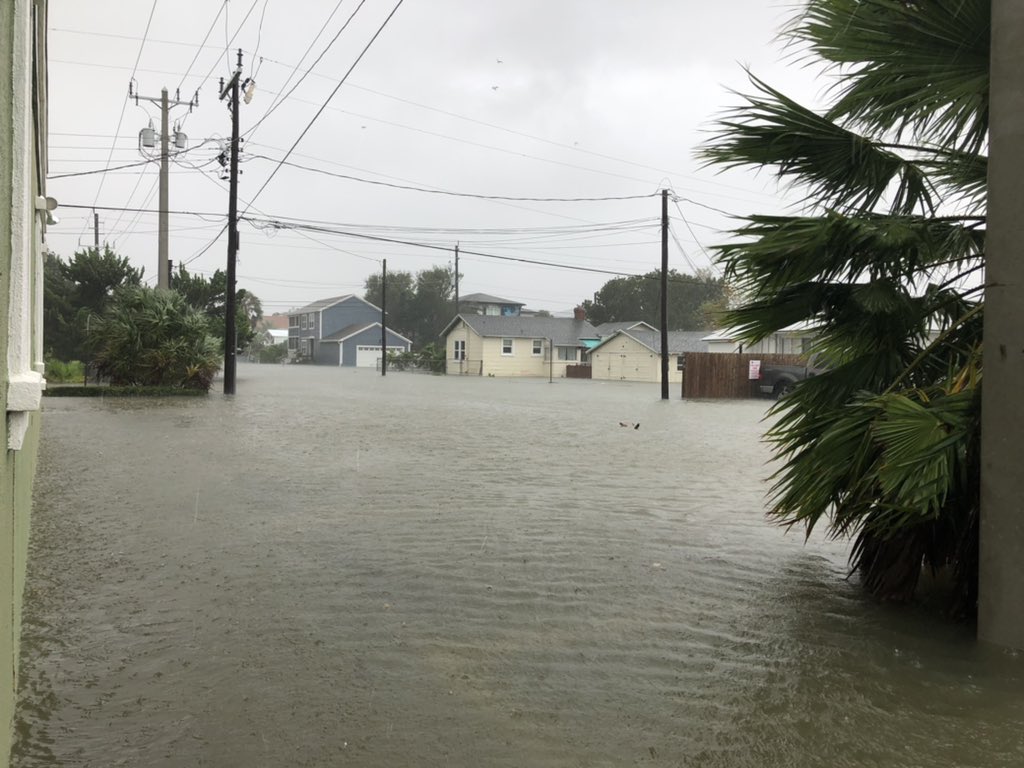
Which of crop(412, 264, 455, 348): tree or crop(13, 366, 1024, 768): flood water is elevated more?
crop(412, 264, 455, 348): tree

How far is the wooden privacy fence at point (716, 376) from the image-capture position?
1298 inches

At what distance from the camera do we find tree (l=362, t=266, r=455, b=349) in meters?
96.6

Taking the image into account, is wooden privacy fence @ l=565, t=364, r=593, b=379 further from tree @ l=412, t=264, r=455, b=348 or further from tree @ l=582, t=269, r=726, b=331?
tree @ l=412, t=264, r=455, b=348

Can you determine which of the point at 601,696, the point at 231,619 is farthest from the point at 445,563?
the point at 601,696

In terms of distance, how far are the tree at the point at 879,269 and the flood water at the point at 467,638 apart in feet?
2.25

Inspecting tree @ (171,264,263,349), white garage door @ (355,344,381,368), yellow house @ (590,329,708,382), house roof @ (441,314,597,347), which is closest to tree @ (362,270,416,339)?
white garage door @ (355,344,381,368)

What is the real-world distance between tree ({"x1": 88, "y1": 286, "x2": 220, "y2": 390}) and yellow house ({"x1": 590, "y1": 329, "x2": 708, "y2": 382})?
32.5m

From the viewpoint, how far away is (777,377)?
3244 cm

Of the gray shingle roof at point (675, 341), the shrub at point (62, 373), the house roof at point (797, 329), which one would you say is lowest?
the shrub at point (62, 373)

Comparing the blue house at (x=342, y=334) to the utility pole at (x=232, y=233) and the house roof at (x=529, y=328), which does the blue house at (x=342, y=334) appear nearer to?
the house roof at (x=529, y=328)

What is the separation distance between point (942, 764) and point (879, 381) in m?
2.66

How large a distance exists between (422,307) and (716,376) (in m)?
66.3

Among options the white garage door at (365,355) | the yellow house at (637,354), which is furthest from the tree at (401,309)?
the yellow house at (637,354)

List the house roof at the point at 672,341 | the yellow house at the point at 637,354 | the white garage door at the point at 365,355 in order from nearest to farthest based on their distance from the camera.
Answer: the yellow house at the point at 637,354 < the house roof at the point at 672,341 < the white garage door at the point at 365,355
